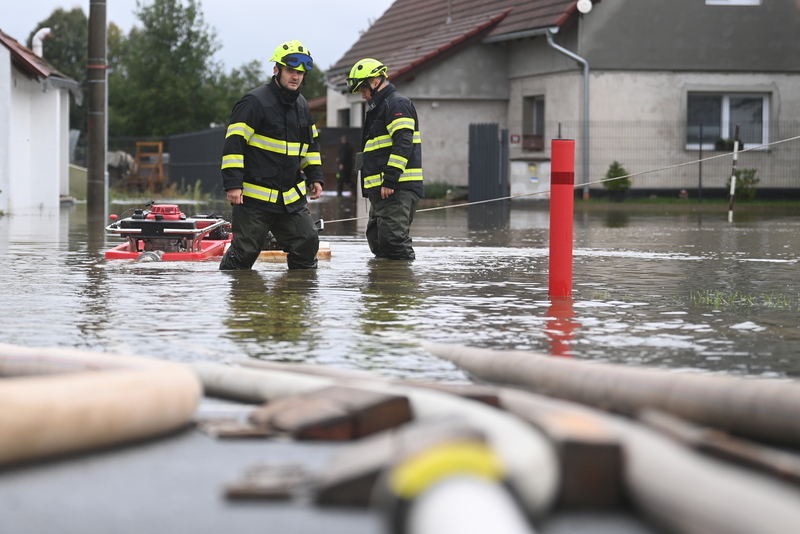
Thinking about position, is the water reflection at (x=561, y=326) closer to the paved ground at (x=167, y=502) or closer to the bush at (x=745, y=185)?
the paved ground at (x=167, y=502)

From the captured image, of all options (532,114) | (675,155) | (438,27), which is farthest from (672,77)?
(438,27)

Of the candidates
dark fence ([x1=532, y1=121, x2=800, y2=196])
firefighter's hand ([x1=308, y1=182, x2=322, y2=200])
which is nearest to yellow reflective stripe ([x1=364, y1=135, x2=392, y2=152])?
firefighter's hand ([x1=308, y1=182, x2=322, y2=200])

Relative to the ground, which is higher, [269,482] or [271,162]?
[271,162]

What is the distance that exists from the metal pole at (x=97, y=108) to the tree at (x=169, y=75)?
41788mm

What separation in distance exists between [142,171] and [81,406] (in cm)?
4275

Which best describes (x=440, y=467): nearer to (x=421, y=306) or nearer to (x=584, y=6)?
→ (x=421, y=306)

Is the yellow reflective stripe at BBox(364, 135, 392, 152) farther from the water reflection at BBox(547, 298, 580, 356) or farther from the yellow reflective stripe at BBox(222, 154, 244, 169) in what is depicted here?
the water reflection at BBox(547, 298, 580, 356)

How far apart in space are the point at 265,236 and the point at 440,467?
7.52 metres

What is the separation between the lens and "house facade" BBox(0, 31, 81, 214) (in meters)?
22.6

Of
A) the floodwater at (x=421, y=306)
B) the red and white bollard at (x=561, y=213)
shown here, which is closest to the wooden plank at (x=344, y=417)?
the floodwater at (x=421, y=306)

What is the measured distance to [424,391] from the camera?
4.40 meters

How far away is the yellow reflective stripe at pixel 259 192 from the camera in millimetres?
10062

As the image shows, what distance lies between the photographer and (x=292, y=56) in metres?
9.87

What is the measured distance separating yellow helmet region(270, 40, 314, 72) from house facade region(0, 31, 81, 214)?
13.9 metres
